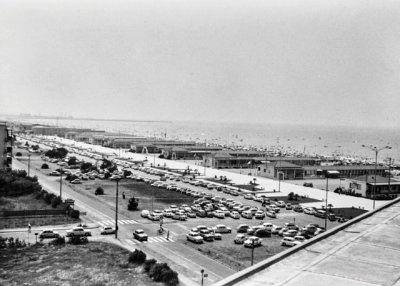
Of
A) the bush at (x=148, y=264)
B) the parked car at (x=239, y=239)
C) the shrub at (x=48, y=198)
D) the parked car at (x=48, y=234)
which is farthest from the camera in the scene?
the shrub at (x=48, y=198)

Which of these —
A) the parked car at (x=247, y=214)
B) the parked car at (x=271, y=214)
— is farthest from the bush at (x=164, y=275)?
the parked car at (x=271, y=214)

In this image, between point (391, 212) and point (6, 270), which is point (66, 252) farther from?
point (391, 212)

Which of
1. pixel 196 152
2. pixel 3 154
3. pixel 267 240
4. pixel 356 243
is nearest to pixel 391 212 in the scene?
pixel 356 243

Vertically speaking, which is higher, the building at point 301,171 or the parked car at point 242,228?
the building at point 301,171

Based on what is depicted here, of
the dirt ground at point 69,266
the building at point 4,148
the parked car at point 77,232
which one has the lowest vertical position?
the dirt ground at point 69,266

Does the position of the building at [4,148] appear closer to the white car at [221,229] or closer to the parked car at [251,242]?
the white car at [221,229]

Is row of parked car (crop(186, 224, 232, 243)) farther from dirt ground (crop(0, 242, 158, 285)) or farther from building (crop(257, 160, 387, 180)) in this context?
building (crop(257, 160, 387, 180))

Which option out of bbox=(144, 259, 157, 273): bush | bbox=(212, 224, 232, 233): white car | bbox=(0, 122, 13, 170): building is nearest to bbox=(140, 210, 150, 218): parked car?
bbox=(212, 224, 232, 233): white car
